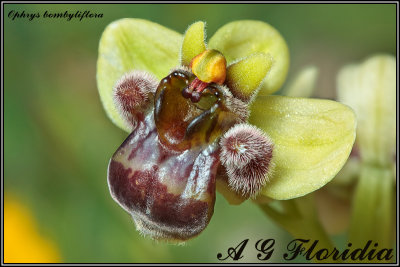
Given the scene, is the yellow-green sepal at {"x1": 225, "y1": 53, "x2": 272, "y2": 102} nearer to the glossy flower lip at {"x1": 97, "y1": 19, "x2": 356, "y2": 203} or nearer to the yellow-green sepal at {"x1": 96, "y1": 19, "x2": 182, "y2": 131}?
the glossy flower lip at {"x1": 97, "y1": 19, "x2": 356, "y2": 203}

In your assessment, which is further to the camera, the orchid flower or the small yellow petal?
the small yellow petal

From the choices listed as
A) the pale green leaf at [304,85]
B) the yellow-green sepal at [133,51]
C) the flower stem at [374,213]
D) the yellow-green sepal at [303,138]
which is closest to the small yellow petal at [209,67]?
the yellow-green sepal at [303,138]

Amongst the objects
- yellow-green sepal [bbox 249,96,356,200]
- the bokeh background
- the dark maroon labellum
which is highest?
yellow-green sepal [bbox 249,96,356,200]

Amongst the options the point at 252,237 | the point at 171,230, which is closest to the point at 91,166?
the point at 252,237

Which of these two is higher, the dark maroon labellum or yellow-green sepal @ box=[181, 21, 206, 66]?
yellow-green sepal @ box=[181, 21, 206, 66]

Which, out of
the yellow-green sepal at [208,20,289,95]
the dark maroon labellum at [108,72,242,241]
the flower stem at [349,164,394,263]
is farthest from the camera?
the flower stem at [349,164,394,263]

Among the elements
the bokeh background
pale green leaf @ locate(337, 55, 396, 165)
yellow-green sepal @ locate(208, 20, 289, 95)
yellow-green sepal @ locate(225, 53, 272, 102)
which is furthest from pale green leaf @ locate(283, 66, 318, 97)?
the bokeh background

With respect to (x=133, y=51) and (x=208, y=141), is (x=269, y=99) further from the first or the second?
(x=133, y=51)

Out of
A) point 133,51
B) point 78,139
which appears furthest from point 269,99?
point 78,139
